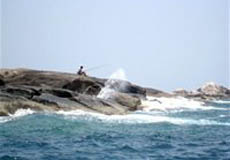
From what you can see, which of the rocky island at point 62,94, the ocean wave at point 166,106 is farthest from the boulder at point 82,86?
the ocean wave at point 166,106

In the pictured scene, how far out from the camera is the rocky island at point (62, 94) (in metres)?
32.1

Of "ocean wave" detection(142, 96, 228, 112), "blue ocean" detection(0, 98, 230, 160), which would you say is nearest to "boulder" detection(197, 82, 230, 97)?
"ocean wave" detection(142, 96, 228, 112)

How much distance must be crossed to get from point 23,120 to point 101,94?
18.0m

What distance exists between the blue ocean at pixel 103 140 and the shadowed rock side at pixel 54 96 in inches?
161

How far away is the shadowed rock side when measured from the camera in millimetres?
31766

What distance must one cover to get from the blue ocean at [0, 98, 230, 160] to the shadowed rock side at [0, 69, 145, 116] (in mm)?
4098

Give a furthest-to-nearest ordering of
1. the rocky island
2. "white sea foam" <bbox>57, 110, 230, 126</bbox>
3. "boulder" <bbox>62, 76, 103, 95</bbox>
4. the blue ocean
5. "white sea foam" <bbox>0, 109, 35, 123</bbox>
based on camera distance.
→ "boulder" <bbox>62, 76, 103, 95</bbox>
the rocky island
"white sea foam" <bbox>57, 110, 230, 126</bbox>
"white sea foam" <bbox>0, 109, 35, 123</bbox>
the blue ocean

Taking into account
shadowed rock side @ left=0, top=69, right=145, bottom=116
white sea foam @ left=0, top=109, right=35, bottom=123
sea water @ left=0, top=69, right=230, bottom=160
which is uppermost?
shadowed rock side @ left=0, top=69, right=145, bottom=116

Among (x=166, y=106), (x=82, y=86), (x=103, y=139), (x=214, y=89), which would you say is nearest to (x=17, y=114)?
(x=103, y=139)

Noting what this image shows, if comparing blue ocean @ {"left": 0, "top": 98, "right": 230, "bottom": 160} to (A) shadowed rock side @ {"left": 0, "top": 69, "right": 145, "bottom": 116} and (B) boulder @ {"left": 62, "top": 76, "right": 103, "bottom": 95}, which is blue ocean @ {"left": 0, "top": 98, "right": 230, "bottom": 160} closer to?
(A) shadowed rock side @ {"left": 0, "top": 69, "right": 145, "bottom": 116}

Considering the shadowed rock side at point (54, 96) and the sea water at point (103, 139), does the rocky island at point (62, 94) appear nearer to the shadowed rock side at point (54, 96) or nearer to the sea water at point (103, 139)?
the shadowed rock side at point (54, 96)

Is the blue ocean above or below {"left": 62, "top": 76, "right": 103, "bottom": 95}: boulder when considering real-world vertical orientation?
below

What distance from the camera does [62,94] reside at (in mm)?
36688

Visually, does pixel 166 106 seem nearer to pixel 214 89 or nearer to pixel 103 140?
pixel 103 140
